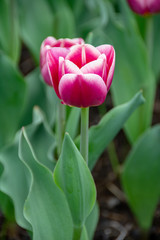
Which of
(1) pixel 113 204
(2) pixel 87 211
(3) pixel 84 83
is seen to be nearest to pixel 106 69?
(3) pixel 84 83

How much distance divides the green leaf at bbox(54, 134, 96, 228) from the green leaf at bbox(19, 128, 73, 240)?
2 cm

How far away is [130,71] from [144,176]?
1.07 feet

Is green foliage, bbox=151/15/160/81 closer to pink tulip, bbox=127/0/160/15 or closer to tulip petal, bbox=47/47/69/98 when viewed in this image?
pink tulip, bbox=127/0/160/15

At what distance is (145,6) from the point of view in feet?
4.56

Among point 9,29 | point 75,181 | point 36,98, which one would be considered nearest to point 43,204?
point 75,181

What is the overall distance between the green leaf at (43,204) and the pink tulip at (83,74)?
0.16m

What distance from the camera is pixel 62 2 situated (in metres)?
1.98

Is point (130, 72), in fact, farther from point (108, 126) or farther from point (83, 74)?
point (83, 74)

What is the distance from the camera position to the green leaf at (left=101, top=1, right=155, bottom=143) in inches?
57.7

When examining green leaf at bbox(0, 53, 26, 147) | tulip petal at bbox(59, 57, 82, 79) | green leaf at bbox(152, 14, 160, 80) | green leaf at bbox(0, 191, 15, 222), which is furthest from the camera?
green leaf at bbox(152, 14, 160, 80)

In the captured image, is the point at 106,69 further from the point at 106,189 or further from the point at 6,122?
the point at 106,189

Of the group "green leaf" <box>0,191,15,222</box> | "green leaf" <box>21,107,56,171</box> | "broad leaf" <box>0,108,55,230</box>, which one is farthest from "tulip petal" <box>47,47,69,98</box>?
"green leaf" <box>0,191,15,222</box>

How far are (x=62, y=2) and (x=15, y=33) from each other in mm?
292

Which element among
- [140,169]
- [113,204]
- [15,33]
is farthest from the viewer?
[15,33]
